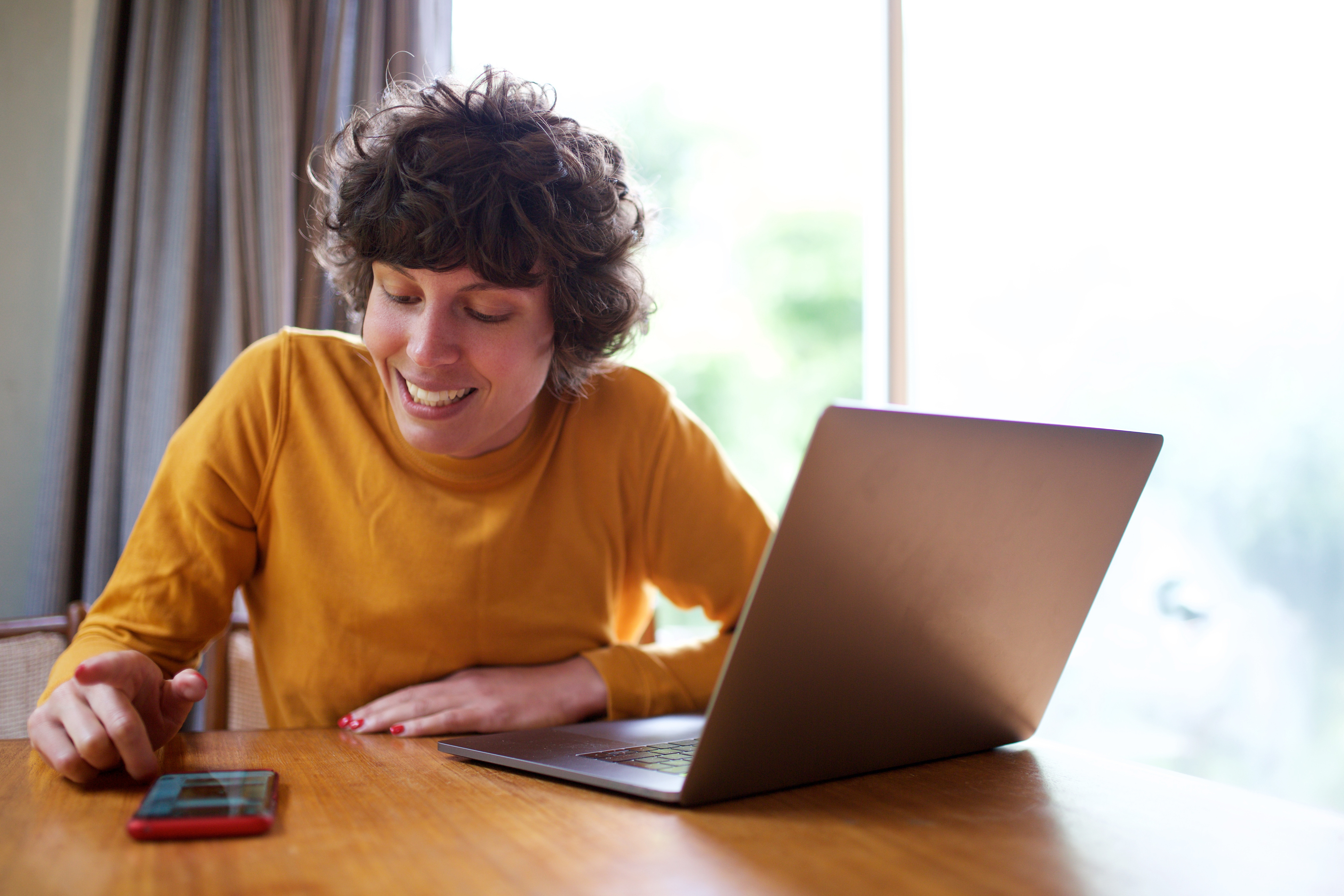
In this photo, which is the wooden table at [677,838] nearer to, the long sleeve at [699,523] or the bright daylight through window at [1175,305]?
the long sleeve at [699,523]

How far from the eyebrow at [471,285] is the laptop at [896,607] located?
467 mm

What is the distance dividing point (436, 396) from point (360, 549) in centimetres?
20

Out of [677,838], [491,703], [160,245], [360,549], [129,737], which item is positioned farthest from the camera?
[160,245]

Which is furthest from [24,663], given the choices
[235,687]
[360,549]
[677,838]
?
[677,838]

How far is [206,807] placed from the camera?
552 mm

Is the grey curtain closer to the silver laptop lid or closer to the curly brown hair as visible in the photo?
the curly brown hair

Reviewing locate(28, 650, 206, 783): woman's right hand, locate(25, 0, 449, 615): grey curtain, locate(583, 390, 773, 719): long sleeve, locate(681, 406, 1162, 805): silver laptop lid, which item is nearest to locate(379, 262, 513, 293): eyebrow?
locate(583, 390, 773, 719): long sleeve

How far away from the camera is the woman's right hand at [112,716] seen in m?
0.66

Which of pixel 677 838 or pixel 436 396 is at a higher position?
pixel 436 396

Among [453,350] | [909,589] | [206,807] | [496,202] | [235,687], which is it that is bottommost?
[235,687]

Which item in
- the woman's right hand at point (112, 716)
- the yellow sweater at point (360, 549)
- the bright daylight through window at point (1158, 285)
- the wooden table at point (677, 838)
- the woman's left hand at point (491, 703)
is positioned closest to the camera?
the wooden table at point (677, 838)

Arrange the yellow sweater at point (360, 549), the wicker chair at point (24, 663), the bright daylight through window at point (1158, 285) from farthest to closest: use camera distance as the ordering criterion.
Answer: the bright daylight through window at point (1158, 285)
the wicker chair at point (24, 663)
the yellow sweater at point (360, 549)

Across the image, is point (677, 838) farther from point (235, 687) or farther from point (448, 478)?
point (235, 687)

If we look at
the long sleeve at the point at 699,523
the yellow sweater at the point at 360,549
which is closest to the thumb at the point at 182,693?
the yellow sweater at the point at 360,549
